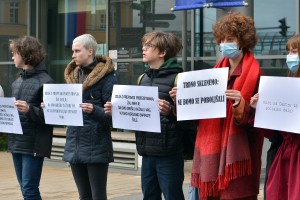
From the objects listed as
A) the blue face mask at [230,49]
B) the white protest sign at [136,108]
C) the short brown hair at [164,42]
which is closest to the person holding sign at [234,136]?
the blue face mask at [230,49]

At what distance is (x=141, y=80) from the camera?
18.6 ft

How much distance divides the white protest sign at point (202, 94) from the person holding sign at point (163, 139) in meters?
0.24

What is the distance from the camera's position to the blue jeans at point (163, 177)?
542 cm

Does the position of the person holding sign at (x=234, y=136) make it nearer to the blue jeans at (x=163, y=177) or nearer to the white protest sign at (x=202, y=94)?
the white protest sign at (x=202, y=94)

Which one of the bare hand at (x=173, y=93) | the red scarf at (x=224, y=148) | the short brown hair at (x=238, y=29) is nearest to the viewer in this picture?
the red scarf at (x=224, y=148)

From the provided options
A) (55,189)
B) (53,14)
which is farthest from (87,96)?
(53,14)

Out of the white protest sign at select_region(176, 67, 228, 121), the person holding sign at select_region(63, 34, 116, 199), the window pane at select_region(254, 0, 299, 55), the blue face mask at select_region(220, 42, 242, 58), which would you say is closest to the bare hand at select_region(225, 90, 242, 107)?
the white protest sign at select_region(176, 67, 228, 121)

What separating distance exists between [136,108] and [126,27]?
7206mm

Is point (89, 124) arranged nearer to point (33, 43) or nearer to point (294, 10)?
point (33, 43)

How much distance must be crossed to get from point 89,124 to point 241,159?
5.40 feet

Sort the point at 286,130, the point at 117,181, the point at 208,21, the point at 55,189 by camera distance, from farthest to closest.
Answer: the point at 208,21 < the point at 117,181 < the point at 55,189 < the point at 286,130

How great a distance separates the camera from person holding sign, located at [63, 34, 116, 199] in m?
5.87

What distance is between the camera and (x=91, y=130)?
19.5 feet

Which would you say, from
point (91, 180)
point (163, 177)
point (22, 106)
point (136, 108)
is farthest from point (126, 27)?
point (163, 177)
